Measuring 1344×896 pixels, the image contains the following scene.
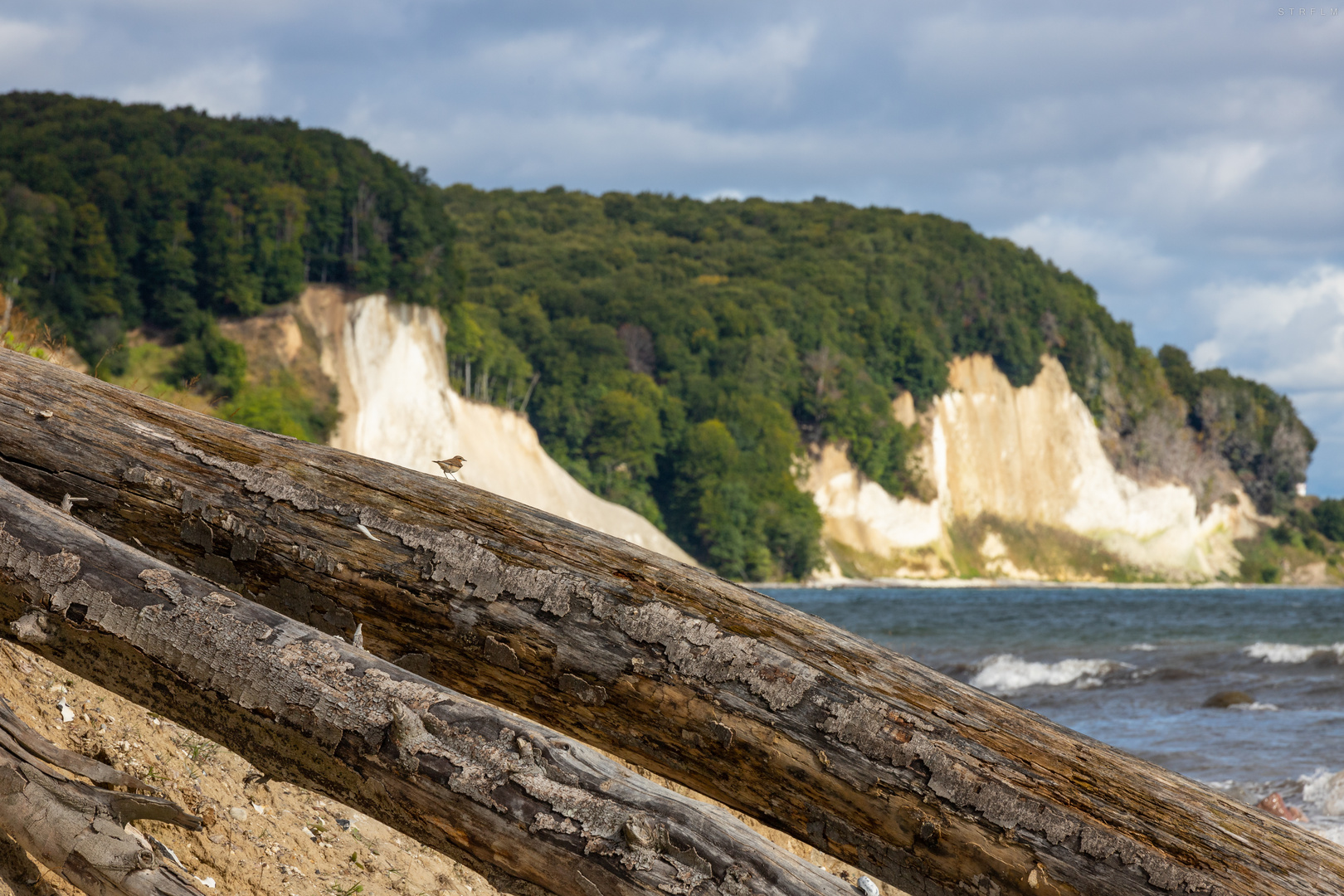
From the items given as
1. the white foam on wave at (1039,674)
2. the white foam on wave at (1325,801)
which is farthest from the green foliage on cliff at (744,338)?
the white foam on wave at (1325,801)

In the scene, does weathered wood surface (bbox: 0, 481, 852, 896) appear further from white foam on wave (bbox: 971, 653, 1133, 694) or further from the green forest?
the green forest

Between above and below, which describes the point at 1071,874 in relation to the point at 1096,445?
below

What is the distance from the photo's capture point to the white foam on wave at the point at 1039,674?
17531mm

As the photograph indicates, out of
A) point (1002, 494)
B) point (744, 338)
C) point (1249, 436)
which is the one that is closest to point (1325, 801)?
point (1002, 494)

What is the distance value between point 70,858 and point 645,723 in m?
1.40

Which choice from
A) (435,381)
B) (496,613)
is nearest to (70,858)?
(496,613)

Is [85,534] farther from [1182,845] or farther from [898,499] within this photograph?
[898,499]

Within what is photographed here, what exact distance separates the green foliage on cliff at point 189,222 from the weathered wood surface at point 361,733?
53.3 meters

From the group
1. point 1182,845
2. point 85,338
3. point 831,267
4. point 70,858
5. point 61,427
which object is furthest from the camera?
point 831,267

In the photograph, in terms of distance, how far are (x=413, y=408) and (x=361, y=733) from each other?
59.3 metres

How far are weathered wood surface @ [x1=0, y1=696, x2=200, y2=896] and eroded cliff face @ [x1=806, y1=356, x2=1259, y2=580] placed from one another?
303 ft

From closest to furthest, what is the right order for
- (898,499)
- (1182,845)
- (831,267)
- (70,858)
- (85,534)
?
(70,858) < (1182,845) < (85,534) < (898,499) < (831,267)

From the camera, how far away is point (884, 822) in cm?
292

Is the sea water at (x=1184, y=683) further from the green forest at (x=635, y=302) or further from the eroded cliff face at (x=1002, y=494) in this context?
the eroded cliff face at (x=1002, y=494)
